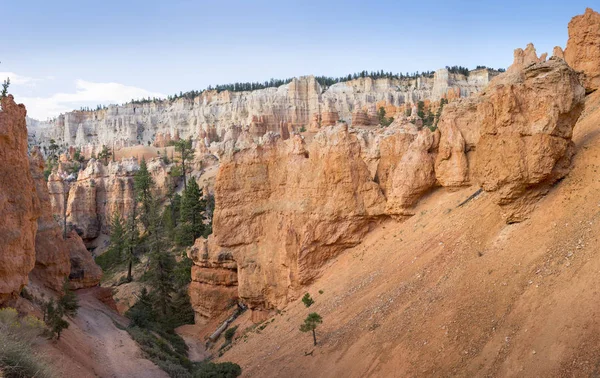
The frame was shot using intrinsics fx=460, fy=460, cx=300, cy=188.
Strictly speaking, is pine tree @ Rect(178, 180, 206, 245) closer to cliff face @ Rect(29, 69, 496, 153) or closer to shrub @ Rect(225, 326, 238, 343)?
shrub @ Rect(225, 326, 238, 343)

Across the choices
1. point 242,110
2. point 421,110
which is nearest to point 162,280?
point 421,110

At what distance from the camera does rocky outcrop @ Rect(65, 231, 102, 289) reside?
25.2m

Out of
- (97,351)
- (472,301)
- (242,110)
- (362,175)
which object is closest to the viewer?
(472,301)

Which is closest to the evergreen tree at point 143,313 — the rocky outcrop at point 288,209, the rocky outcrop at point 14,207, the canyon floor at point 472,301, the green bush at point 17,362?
the rocky outcrop at point 288,209

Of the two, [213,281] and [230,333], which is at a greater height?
[213,281]

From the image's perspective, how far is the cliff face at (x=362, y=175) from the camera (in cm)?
1257

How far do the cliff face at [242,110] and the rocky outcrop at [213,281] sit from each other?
60334 millimetres

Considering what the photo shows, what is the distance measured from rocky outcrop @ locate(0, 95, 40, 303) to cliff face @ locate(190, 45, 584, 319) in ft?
36.0

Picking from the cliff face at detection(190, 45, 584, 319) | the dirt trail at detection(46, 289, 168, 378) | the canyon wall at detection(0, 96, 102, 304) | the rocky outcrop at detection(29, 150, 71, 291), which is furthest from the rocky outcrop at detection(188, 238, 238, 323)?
the canyon wall at detection(0, 96, 102, 304)

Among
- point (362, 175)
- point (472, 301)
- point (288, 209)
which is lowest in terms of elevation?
point (472, 301)

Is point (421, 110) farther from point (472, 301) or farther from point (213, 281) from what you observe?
point (472, 301)

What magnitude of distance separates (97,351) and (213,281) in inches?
392

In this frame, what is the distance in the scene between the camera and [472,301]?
11555 mm

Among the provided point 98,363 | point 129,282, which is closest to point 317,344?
point 98,363
